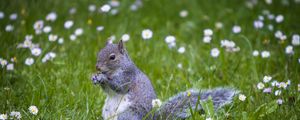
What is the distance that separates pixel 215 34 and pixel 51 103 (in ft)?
7.64

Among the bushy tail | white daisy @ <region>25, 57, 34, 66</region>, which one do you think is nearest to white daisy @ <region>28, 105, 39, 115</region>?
the bushy tail

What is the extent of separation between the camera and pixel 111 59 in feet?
12.0

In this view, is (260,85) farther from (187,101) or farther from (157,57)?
(157,57)

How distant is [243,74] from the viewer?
4641 mm

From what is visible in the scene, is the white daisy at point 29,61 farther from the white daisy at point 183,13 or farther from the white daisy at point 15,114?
the white daisy at point 183,13

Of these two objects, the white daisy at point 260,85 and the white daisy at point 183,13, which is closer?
the white daisy at point 260,85

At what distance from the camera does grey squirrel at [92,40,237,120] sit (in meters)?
3.52

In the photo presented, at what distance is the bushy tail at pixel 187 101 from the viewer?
3590mm

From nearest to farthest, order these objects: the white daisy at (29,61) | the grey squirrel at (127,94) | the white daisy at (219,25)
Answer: the grey squirrel at (127,94) < the white daisy at (29,61) < the white daisy at (219,25)

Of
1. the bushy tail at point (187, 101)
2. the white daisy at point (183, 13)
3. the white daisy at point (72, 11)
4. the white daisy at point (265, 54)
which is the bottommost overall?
the bushy tail at point (187, 101)

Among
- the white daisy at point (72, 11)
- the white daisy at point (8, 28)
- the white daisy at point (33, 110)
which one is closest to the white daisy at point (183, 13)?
the white daisy at point (72, 11)

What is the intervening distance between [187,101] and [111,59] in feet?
2.04

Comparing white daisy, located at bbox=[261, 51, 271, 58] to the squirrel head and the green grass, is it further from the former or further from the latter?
the squirrel head

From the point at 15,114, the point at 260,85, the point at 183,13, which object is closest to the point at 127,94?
the point at 15,114
